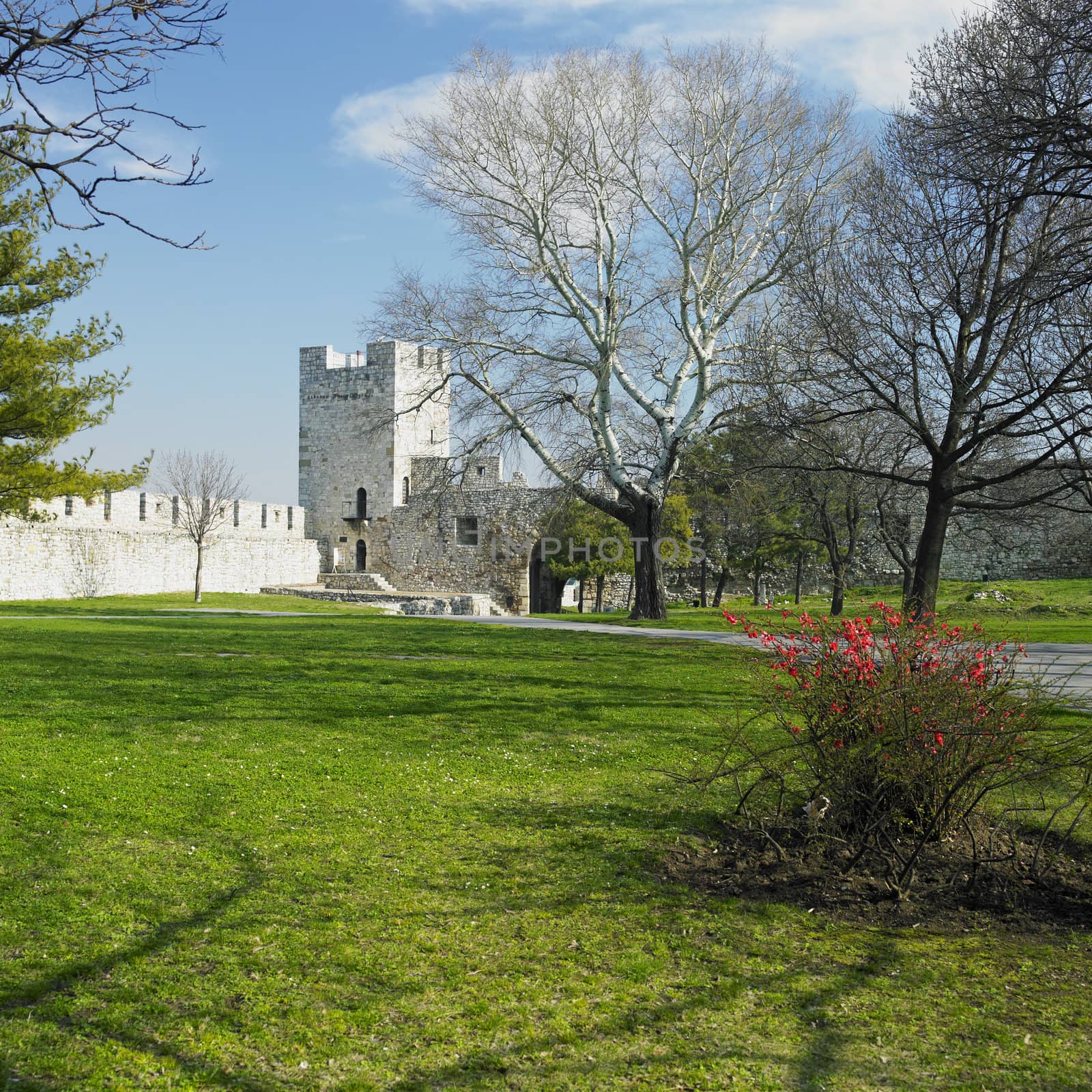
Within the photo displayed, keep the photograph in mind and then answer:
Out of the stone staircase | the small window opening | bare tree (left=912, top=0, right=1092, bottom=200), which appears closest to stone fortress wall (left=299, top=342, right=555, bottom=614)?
the small window opening

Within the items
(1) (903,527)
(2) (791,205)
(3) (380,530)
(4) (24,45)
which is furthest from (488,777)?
(3) (380,530)

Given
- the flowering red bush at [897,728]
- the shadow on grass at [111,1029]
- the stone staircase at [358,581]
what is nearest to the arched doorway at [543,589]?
the stone staircase at [358,581]

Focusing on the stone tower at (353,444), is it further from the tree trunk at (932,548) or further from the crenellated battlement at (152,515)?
the tree trunk at (932,548)

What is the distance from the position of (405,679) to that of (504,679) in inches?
38.4

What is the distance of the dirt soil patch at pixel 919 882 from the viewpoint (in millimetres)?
4492

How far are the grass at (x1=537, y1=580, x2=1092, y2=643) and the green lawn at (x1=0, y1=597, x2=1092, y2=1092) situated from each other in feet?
5.69

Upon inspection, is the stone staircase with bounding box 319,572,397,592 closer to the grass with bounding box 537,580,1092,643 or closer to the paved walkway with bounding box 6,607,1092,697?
the grass with bounding box 537,580,1092,643

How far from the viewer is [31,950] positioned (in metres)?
3.66

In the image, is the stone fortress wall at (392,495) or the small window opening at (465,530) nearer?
the stone fortress wall at (392,495)

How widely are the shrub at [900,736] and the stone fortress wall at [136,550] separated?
21.1m

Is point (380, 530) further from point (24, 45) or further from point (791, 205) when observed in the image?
point (24, 45)

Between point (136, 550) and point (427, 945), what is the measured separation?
96.9 feet

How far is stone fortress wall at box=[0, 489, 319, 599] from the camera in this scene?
26.9 m

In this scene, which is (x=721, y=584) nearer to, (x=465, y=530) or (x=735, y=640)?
(x=465, y=530)
